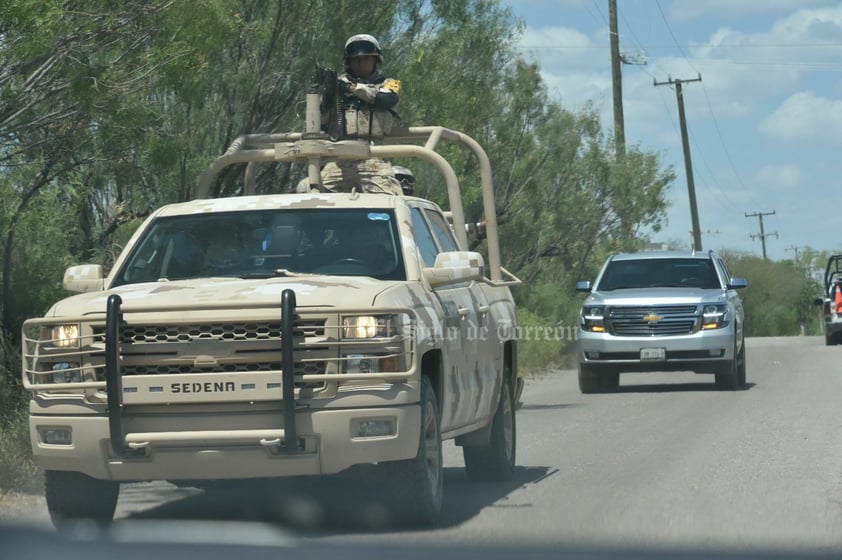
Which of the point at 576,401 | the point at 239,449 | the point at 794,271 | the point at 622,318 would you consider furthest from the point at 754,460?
the point at 794,271

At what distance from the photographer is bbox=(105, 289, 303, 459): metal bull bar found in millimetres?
7785

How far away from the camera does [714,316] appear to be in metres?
20.3

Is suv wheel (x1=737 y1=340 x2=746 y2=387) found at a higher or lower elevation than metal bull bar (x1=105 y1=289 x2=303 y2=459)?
lower

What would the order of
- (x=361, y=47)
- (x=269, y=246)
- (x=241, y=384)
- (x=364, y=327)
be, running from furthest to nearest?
(x=361, y=47)
(x=269, y=246)
(x=364, y=327)
(x=241, y=384)

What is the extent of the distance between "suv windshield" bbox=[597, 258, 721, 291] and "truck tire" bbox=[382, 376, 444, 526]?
521 inches

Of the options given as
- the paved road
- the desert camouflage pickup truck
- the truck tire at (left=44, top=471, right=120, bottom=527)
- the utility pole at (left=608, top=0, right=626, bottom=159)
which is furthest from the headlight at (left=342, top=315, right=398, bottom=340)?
the utility pole at (left=608, top=0, right=626, bottom=159)

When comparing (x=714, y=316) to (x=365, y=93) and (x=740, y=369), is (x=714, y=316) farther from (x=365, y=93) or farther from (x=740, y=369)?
(x=365, y=93)

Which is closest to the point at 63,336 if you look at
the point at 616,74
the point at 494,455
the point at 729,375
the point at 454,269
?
the point at 454,269

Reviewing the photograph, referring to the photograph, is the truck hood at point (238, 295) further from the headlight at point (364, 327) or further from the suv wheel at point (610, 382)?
the suv wheel at point (610, 382)

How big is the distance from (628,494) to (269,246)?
2.82 metres

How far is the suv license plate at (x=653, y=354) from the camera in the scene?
66.8ft

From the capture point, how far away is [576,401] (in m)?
19.3

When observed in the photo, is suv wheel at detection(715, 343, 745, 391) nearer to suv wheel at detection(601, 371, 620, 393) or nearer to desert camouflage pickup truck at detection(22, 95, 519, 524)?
suv wheel at detection(601, 371, 620, 393)

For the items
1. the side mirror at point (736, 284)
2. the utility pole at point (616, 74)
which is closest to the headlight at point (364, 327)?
the side mirror at point (736, 284)
